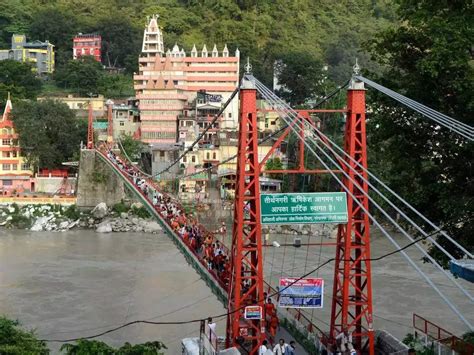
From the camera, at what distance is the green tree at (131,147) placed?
99.0ft

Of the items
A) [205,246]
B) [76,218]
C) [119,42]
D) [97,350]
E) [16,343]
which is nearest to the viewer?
[97,350]

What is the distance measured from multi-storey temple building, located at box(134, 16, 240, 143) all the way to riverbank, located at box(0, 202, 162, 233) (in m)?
5.93

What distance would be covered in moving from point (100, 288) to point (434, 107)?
9742 mm

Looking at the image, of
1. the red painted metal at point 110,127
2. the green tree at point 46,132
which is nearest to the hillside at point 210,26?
the red painted metal at point 110,127

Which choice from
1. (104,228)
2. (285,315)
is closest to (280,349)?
(285,315)

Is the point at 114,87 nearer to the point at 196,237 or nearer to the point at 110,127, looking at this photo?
the point at 110,127

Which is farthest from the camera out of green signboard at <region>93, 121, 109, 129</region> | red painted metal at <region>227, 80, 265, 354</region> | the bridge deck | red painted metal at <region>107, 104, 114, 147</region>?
green signboard at <region>93, 121, 109, 129</region>

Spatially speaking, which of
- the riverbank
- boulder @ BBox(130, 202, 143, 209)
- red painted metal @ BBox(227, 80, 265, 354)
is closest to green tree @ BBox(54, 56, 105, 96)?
the riverbank

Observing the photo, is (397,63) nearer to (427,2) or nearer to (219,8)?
(427,2)

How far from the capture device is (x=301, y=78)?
37.1 meters

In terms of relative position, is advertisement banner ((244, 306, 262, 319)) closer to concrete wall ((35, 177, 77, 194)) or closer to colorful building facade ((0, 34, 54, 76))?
concrete wall ((35, 177, 77, 194))

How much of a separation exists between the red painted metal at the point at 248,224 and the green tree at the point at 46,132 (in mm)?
21234

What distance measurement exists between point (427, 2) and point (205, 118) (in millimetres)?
24102

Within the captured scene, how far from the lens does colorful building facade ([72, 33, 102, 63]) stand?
43.1 m
